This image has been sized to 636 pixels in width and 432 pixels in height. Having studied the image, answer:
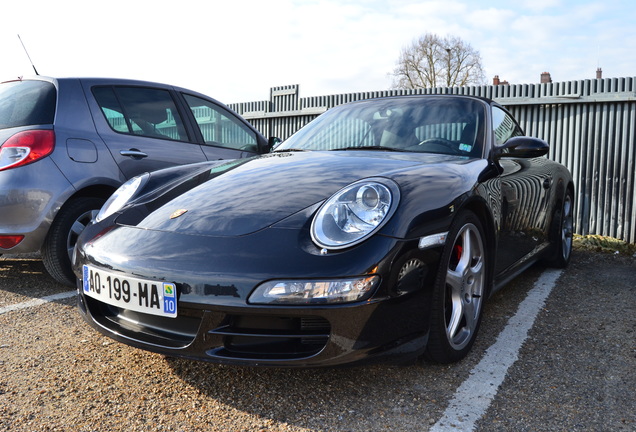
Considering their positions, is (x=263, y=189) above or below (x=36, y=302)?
above

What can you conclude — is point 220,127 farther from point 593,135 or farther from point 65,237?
point 593,135

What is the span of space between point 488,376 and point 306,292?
3.24ft

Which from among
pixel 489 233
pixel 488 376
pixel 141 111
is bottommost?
pixel 488 376

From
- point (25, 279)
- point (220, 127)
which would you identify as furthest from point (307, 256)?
point (220, 127)

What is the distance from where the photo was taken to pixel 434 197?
7.58 ft

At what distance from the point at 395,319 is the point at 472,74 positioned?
34.9 meters

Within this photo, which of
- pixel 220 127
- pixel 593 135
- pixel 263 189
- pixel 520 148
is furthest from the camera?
pixel 593 135

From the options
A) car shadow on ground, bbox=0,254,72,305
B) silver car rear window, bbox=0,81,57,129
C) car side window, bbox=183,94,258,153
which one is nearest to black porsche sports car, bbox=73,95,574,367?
silver car rear window, bbox=0,81,57,129

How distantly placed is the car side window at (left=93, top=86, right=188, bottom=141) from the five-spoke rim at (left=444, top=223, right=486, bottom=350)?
8.55 ft

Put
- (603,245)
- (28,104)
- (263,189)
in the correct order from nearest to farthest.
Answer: (263,189)
(28,104)
(603,245)

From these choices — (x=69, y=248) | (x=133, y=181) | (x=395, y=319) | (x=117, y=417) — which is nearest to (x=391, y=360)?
(x=395, y=319)

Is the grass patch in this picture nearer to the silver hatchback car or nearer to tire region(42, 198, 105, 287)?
the silver hatchback car

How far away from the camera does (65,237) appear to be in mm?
3590

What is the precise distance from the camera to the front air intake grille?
196cm
